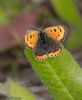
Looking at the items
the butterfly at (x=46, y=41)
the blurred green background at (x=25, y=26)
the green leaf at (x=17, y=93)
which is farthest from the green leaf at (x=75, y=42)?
the green leaf at (x=17, y=93)

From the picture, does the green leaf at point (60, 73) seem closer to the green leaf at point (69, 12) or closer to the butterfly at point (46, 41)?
the butterfly at point (46, 41)

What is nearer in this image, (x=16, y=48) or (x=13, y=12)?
(x=16, y=48)

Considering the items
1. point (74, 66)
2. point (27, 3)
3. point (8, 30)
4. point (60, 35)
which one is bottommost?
point (74, 66)

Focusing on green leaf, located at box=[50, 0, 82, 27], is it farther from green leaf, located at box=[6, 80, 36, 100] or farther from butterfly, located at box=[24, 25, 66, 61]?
green leaf, located at box=[6, 80, 36, 100]

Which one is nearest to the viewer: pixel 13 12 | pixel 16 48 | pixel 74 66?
pixel 74 66

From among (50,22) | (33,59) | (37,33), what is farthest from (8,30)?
(33,59)

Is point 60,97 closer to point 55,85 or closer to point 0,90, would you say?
point 55,85

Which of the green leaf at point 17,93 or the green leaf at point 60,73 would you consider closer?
the green leaf at point 60,73
